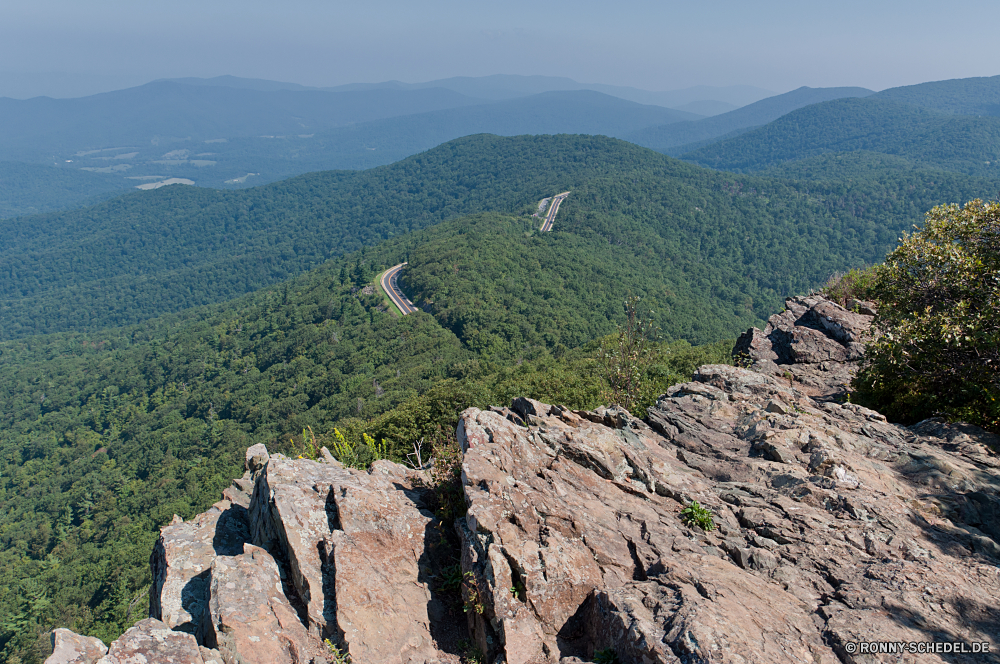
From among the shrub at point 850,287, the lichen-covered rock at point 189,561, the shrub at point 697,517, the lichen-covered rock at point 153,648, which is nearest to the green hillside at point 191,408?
the shrub at point 850,287

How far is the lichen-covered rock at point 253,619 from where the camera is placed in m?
9.73

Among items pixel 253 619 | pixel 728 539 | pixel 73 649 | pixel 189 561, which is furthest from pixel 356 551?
pixel 728 539

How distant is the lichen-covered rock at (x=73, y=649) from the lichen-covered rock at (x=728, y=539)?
7149 mm

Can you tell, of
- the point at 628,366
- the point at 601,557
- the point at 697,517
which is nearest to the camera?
the point at 601,557

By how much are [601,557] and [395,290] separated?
11999 cm

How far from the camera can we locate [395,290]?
417ft

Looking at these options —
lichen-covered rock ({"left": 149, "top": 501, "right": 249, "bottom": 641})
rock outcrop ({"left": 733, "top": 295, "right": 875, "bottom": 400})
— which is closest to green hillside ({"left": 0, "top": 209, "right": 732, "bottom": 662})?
rock outcrop ({"left": 733, "top": 295, "right": 875, "bottom": 400})

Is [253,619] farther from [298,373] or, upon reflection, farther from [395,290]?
[395,290]

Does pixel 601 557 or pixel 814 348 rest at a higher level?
pixel 601 557

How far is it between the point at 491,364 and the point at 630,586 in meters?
73.9

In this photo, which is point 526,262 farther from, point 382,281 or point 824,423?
point 824,423

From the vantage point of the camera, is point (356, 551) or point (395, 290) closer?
point (356, 551)

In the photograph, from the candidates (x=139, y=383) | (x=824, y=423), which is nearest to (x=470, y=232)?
(x=139, y=383)

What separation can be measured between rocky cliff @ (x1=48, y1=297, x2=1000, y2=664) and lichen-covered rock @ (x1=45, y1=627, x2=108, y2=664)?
0.05m
